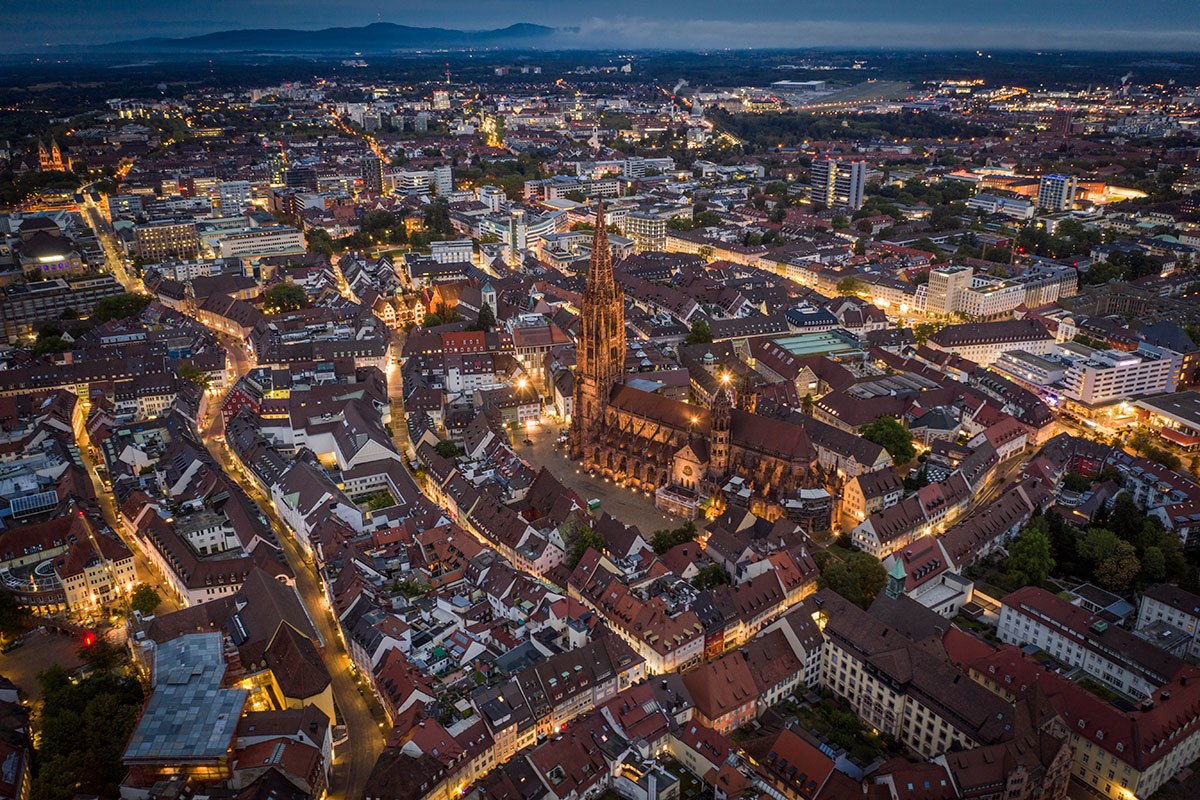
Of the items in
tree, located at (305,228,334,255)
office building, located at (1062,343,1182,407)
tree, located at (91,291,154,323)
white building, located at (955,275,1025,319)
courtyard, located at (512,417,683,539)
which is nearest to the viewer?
courtyard, located at (512,417,683,539)

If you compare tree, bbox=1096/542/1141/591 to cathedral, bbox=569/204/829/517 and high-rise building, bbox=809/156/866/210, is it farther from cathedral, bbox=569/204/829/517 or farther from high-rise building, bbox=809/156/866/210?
high-rise building, bbox=809/156/866/210

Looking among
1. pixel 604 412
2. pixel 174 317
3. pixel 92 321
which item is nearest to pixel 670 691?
pixel 604 412

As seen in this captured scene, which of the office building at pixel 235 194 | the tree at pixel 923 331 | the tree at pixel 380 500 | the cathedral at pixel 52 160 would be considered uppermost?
the cathedral at pixel 52 160

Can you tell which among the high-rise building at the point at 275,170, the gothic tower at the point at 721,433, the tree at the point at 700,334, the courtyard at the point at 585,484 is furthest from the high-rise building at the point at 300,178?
the gothic tower at the point at 721,433

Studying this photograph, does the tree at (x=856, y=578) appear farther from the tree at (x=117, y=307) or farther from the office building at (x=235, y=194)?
the office building at (x=235, y=194)

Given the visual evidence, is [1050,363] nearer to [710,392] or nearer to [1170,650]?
[710,392]

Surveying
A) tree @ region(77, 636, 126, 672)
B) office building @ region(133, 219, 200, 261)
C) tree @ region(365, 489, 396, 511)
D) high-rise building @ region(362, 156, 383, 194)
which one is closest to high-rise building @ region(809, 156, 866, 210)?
high-rise building @ region(362, 156, 383, 194)

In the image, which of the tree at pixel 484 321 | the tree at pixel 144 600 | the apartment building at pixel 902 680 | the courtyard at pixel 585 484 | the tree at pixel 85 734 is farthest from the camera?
the tree at pixel 484 321
